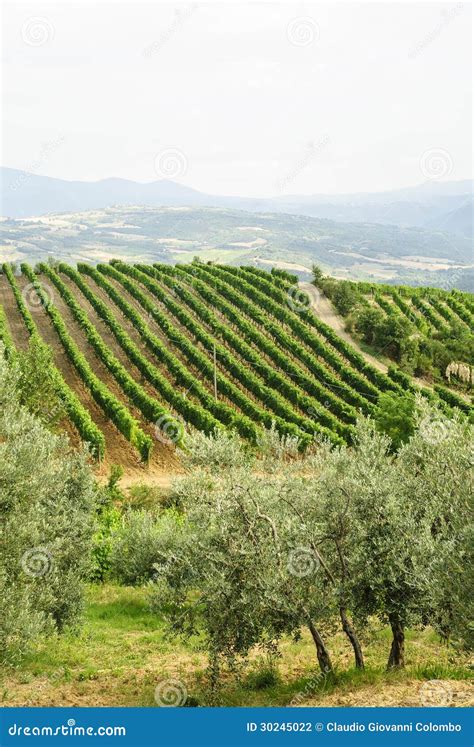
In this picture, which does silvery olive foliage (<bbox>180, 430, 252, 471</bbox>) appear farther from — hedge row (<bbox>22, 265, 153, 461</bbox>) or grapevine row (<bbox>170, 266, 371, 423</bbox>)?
grapevine row (<bbox>170, 266, 371, 423</bbox>)

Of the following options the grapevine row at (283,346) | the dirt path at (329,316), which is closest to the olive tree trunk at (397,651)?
the grapevine row at (283,346)

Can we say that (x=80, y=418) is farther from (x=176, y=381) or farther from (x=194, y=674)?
(x=194, y=674)

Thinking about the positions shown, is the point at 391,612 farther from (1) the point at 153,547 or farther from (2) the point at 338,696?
(1) the point at 153,547

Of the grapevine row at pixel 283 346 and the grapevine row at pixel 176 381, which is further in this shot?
the grapevine row at pixel 283 346

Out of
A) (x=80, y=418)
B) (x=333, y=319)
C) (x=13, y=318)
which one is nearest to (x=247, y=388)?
(x=80, y=418)

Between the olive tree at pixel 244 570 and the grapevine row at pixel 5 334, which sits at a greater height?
the grapevine row at pixel 5 334

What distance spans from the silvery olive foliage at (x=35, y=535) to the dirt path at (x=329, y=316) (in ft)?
164

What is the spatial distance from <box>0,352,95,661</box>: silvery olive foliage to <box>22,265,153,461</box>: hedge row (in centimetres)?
2489

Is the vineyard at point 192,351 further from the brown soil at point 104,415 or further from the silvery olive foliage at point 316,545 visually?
the silvery olive foliage at point 316,545

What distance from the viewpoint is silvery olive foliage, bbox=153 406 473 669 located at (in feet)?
52.0

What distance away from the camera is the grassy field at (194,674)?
16562mm

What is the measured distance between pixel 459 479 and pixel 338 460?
10.4 feet

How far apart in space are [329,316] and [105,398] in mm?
37173

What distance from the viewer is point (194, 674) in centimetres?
2030
